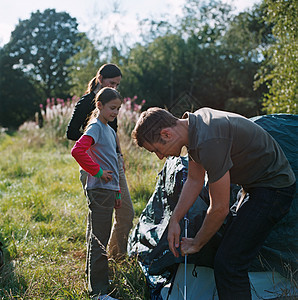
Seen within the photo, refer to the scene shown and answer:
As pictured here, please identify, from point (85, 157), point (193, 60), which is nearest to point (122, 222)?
point (85, 157)

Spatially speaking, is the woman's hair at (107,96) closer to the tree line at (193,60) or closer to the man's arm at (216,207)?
the man's arm at (216,207)

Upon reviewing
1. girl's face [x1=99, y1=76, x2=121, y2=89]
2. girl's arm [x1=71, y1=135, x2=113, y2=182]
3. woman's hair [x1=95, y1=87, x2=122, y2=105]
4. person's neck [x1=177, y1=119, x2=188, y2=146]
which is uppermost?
girl's face [x1=99, y1=76, x2=121, y2=89]

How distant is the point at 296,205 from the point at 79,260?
1.87 metres

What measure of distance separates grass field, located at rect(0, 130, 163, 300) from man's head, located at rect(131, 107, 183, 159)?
3.72 ft

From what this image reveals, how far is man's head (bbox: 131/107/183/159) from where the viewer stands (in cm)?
181

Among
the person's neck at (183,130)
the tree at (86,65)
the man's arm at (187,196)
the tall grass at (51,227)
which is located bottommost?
the tall grass at (51,227)

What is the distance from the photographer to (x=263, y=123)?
2.55 m

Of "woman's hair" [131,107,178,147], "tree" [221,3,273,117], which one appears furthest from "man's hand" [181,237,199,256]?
"tree" [221,3,273,117]

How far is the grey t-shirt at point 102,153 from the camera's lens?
8.04 ft

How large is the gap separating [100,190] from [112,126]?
728 millimetres

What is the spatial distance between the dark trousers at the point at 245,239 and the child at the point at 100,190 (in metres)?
0.88

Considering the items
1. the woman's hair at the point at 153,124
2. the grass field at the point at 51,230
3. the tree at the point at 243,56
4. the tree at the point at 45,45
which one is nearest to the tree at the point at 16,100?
the tree at the point at 45,45

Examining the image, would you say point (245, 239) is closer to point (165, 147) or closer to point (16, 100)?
point (165, 147)

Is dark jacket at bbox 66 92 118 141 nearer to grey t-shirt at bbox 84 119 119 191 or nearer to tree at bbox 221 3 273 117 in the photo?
grey t-shirt at bbox 84 119 119 191
